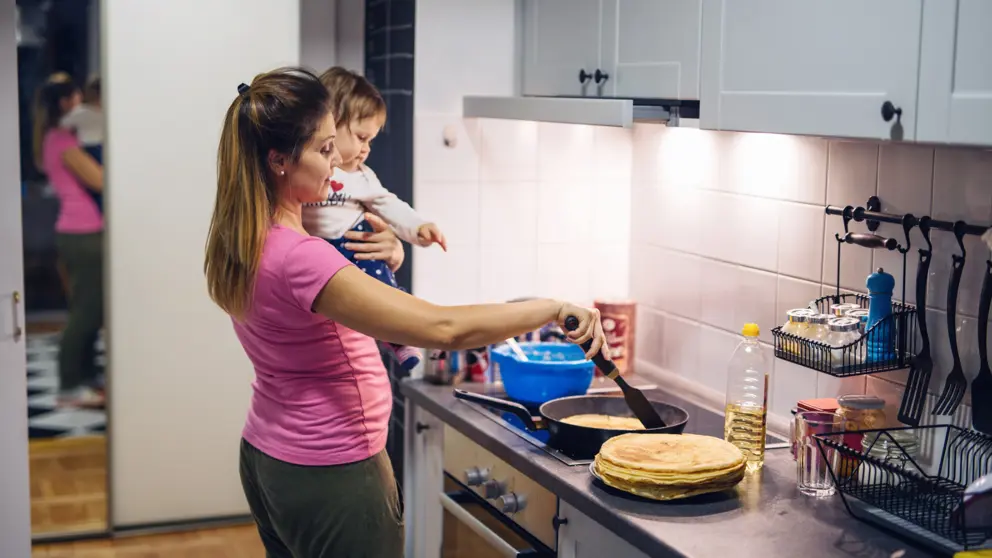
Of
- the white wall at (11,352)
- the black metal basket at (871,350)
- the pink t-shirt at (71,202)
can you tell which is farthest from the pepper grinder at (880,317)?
the pink t-shirt at (71,202)

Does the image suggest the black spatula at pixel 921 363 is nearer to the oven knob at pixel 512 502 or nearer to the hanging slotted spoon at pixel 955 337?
the hanging slotted spoon at pixel 955 337

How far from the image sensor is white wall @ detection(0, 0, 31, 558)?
3.05m

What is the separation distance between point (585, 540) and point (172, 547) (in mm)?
1977

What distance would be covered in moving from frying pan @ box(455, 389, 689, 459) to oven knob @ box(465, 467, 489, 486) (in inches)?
5.7

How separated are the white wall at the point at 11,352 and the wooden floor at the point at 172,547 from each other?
17.3 inches

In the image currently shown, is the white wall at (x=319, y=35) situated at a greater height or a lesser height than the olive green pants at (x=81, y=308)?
greater

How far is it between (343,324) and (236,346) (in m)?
1.89

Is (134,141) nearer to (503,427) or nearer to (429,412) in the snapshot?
(429,412)

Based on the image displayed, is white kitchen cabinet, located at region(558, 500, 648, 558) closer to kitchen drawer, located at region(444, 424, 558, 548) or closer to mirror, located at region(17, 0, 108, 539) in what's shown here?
kitchen drawer, located at region(444, 424, 558, 548)

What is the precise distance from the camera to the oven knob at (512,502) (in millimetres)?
2273

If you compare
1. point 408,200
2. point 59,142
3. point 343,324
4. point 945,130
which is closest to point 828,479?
point 945,130

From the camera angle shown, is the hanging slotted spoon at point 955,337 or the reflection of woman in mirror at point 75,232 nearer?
the hanging slotted spoon at point 955,337

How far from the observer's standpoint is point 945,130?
1577 millimetres

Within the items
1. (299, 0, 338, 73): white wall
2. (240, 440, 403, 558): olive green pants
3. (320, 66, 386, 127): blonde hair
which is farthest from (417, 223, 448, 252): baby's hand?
(299, 0, 338, 73): white wall
